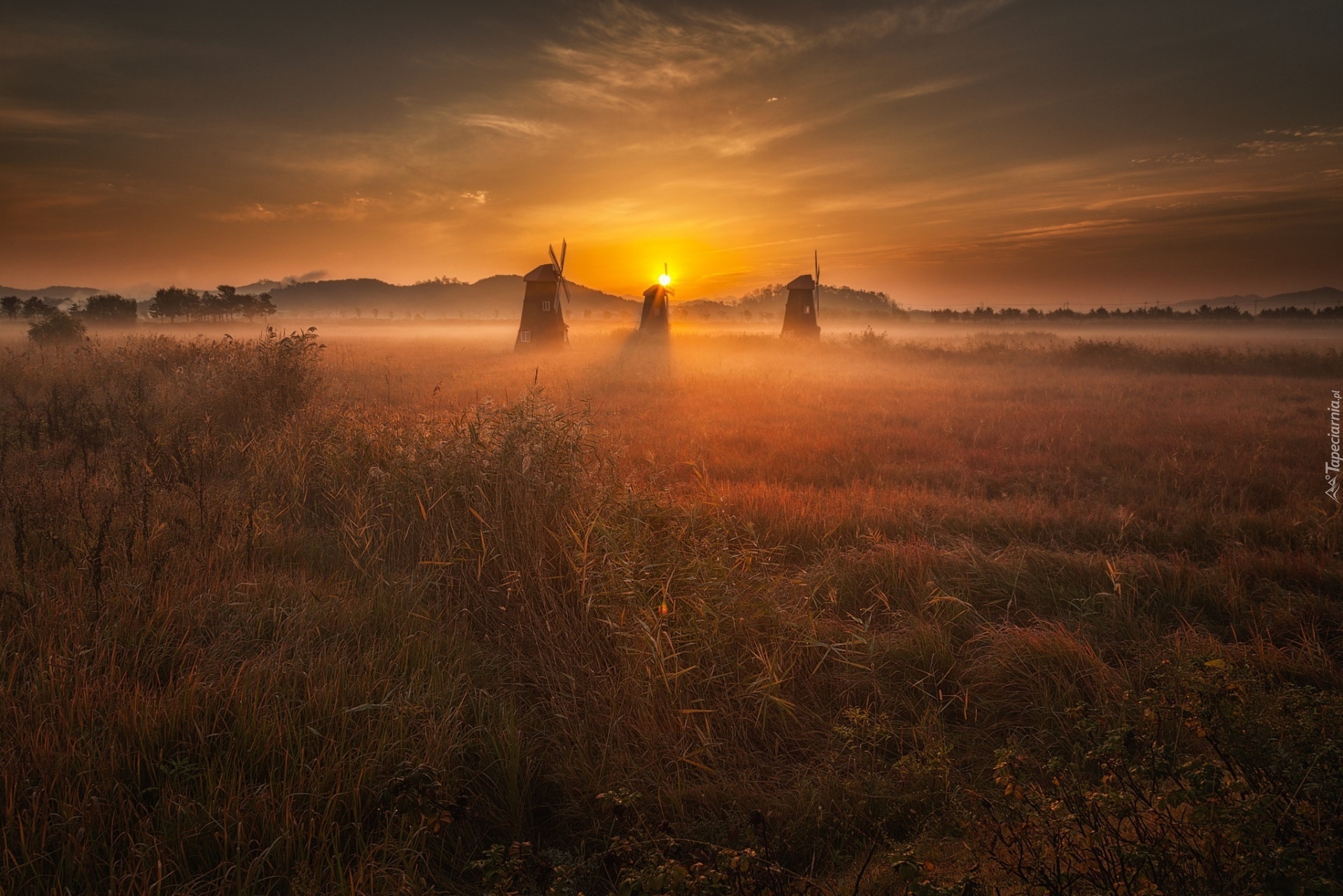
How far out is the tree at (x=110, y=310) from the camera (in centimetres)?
5369

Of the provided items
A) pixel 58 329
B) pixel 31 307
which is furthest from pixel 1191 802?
pixel 31 307

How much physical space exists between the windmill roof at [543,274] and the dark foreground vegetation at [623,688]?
3459 centimetres

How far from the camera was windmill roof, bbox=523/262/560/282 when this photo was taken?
40.1m

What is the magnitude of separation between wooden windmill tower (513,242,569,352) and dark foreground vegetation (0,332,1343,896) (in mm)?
32038

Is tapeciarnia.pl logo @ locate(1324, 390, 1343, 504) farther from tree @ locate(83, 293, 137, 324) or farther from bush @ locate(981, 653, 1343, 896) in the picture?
tree @ locate(83, 293, 137, 324)

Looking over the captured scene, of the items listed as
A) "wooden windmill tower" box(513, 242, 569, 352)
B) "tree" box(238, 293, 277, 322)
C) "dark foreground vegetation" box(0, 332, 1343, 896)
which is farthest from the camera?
"tree" box(238, 293, 277, 322)

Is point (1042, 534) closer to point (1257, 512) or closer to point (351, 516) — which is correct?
point (1257, 512)

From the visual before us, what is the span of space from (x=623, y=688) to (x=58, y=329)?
32.7m

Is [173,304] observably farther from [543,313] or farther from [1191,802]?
[1191,802]

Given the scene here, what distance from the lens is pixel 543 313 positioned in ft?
129

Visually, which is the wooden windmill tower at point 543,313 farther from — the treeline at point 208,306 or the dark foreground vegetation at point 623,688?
the treeline at point 208,306

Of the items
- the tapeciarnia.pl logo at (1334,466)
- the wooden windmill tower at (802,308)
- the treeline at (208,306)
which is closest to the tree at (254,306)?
the treeline at (208,306)

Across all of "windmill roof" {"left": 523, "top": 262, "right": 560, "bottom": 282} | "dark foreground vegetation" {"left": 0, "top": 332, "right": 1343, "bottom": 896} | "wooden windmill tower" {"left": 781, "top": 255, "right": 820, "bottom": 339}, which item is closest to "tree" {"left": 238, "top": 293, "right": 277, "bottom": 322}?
"windmill roof" {"left": 523, "top": 262, "right": 560, "bottom": 282}

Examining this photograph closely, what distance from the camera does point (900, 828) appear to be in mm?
3055
